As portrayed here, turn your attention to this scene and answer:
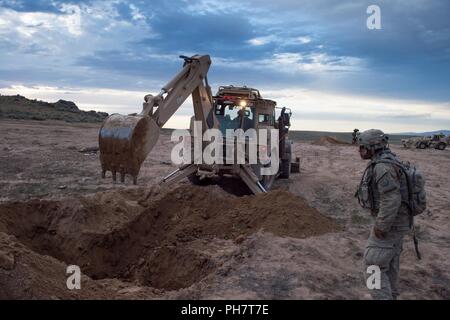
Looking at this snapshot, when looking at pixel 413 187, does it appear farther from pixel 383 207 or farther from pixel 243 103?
pixel 243 103

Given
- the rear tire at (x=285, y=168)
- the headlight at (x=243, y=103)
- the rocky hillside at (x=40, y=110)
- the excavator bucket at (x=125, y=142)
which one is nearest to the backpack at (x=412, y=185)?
the excavator bucket at (x=125, y=142)

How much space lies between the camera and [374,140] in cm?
517

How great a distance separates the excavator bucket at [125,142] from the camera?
6.83 meters

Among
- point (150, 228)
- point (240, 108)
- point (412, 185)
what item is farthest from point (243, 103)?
point (412, 185)

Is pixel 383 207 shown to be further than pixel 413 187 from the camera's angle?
No

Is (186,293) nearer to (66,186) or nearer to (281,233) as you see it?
(281,233)

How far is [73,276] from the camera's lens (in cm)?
596

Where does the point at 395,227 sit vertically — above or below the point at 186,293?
above

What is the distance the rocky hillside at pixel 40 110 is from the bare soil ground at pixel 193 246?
113ft

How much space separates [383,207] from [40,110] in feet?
162

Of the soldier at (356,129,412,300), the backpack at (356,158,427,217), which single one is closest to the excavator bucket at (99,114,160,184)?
the soldier at (356,129,412,300)

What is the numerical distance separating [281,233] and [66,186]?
23.4 ft

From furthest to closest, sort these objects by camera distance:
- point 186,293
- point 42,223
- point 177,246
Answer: point 42,223 → point 177,246 → point 186,293

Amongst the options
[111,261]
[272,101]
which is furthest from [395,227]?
[272,101]
